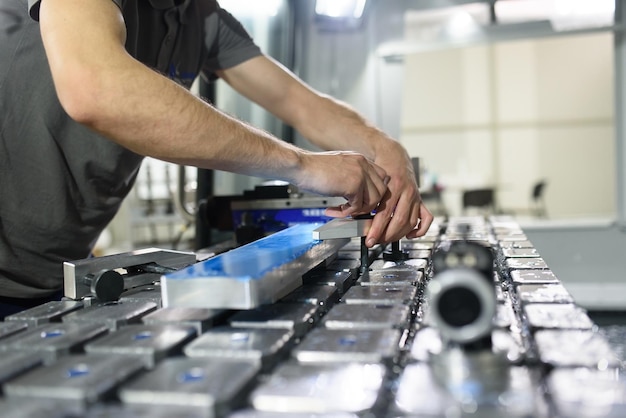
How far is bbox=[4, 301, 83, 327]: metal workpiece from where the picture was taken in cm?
92

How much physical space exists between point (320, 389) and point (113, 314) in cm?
45

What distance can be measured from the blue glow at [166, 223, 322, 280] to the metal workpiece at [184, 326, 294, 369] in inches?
3.0

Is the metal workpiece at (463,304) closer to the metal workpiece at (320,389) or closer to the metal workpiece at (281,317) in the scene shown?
the metal workpiece at (320,389)

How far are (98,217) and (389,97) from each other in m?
3.60

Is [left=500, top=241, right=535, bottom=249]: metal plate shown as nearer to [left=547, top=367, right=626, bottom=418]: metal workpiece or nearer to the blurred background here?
the blurred background

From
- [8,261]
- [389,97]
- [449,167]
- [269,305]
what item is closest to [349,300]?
[269,305]

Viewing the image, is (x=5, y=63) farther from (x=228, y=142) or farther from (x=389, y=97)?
(x=389, y=97)

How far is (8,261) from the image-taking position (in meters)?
1.57

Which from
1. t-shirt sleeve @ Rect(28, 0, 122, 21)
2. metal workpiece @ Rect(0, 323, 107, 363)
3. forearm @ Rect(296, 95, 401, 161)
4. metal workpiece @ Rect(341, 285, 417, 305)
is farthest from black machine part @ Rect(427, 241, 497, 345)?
forearm @ Rect(296, 95, 401, 161)

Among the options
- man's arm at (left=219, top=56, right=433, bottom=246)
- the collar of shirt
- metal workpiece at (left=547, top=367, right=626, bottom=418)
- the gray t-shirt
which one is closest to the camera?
metal workpiece at (left=547, top=367, right=626, bottom=418)

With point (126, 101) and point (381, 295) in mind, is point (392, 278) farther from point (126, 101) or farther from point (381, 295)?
point (126, 101)

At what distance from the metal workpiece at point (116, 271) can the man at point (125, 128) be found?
23 centimetres

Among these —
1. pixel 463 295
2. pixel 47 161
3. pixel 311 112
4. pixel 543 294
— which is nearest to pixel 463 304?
pixel 463 295

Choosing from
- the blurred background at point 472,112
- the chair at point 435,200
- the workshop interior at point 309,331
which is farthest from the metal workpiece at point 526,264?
the chair at point 435,200
